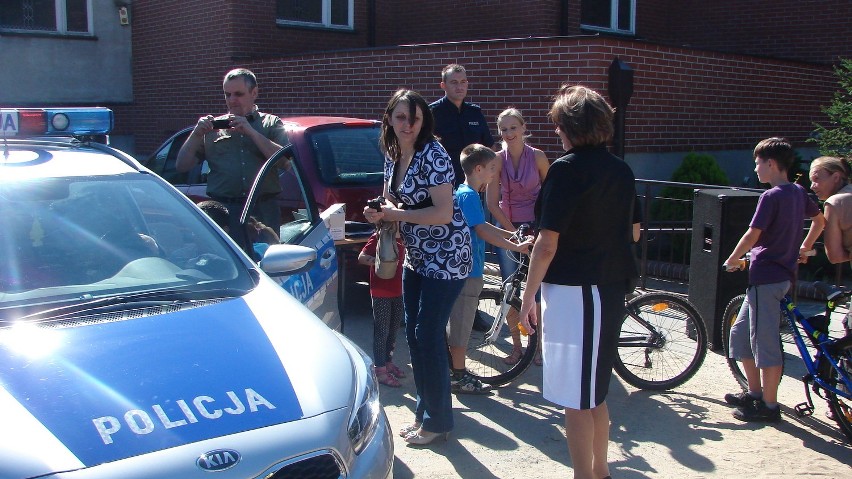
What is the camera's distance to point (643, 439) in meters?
4.93

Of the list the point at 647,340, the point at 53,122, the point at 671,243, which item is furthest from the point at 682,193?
the point at 53,122

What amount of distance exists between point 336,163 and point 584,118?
384 centimetres

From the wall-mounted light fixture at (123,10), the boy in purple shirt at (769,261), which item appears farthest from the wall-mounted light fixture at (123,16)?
the boy in purple shirt at (769,261)

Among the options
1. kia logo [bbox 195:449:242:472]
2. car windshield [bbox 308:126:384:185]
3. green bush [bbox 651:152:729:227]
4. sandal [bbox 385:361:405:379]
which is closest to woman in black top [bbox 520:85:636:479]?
kia logo [bbox 195:449:242:472]

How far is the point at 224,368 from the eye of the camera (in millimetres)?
3047

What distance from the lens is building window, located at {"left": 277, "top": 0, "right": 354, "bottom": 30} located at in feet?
45.7

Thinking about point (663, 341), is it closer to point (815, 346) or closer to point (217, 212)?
point (815, 346)

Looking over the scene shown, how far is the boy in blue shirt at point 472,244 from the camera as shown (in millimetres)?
5152

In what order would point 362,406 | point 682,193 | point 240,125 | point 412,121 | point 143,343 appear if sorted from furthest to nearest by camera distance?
point 682,193
point 240,125
point 412,121
point 362,406
point 143,343

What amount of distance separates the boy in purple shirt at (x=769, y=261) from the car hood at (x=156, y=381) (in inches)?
102

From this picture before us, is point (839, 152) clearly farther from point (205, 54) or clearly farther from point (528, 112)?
point (205, 54)

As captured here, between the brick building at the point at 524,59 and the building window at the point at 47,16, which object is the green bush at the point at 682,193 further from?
the building window at the point at 47,16

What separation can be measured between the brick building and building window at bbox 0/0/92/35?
0.91 meters

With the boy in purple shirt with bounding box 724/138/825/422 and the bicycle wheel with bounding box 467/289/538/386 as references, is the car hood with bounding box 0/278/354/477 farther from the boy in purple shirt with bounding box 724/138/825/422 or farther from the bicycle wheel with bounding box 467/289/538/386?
the boy in purple shirt with bounding box 724/138/825/422
